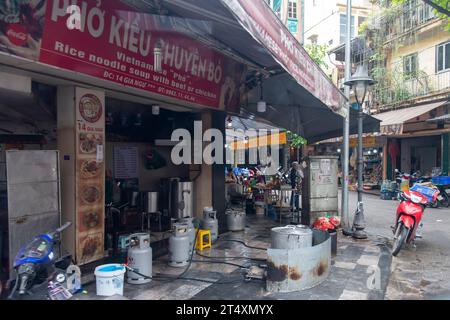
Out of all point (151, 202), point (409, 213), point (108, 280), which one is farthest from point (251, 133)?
point (108, 280)

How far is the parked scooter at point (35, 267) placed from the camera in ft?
10.9

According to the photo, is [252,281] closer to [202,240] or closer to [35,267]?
[202,240]

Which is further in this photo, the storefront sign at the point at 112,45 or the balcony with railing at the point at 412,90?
the balcony with railing at the point at 412,90

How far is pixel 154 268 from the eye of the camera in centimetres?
538

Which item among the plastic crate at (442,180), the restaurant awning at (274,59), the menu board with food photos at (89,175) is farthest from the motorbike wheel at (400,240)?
the plastic crate at (442,180)

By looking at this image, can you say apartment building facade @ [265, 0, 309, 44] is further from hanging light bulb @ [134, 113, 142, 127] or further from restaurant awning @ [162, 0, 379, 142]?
hanging light bulb @ [134, 113, 142, 127]

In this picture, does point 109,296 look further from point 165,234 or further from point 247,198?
point 247,198

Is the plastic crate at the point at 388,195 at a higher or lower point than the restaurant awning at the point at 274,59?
lower

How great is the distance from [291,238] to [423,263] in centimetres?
290

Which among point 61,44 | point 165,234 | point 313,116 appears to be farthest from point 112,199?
point 313,116

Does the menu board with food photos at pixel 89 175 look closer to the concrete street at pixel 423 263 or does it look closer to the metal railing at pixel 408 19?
the concrete street at pixel 423 263

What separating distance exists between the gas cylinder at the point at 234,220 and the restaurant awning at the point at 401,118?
9306mm

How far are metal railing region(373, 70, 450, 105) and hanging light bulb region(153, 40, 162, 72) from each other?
14154 mm

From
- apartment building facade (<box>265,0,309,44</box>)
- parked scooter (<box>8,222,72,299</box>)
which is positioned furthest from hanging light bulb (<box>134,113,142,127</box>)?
apartment building facade (<box>265,0,309,44</box>)
